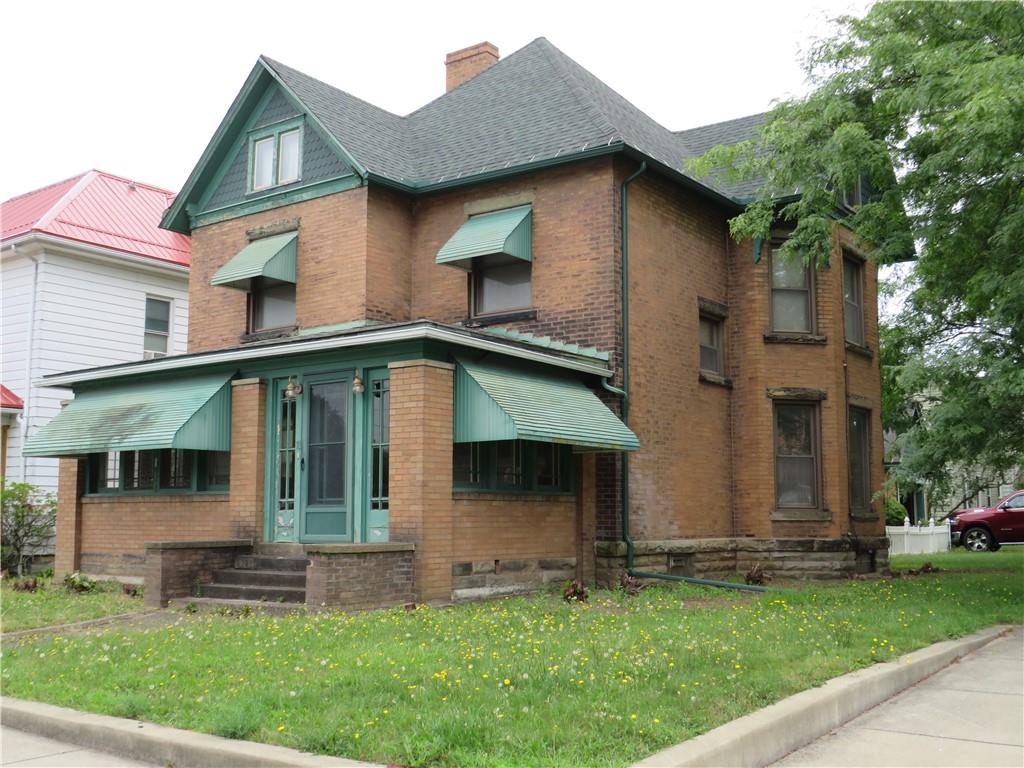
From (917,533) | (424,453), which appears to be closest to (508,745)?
(424,453)

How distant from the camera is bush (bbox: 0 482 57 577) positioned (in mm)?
19172

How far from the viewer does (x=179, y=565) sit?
1298cm

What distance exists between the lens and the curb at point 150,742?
17.8 feet

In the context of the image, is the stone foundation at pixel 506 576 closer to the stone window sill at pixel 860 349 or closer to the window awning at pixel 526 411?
the window awning at pixel 526 411

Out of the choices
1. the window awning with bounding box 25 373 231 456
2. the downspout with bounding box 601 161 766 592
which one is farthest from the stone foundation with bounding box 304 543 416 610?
the downspout with bounding box 601 161 766 592

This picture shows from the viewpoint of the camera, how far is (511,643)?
28.3 ft

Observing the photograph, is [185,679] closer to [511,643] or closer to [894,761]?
[511,643]

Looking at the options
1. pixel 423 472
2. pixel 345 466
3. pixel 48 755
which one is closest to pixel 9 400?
pixel 345 466

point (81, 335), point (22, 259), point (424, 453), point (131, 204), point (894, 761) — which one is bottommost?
point (894, 761)

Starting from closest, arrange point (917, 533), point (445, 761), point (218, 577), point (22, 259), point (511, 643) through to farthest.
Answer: point (445, 761)
point (511, 643)
point (218, 577)
point (22, 259)
point (917, 533)

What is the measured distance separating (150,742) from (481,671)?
231cm

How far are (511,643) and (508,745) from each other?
128 inches

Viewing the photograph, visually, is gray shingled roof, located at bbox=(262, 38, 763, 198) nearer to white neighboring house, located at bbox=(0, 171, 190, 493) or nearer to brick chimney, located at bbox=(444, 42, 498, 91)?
brick chimney, located at bbox=(444, 42, 498, 91)

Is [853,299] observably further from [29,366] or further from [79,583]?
[29,366]
